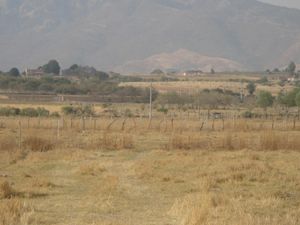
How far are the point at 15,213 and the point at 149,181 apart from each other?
8.20 metres

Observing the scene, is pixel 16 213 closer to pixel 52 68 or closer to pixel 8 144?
pixel 8 144

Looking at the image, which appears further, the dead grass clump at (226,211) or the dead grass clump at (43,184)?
the dead grass clump at (43,184)

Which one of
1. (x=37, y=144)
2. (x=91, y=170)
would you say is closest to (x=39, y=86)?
(x=37, y=144)

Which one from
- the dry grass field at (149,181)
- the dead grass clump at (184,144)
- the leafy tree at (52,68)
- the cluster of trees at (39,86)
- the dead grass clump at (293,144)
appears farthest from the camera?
the leafy tree at (52,68)

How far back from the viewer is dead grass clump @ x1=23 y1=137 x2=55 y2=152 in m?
35.4

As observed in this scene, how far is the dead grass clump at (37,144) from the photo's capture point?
116 ft

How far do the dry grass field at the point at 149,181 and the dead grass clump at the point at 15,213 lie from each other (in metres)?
0.02

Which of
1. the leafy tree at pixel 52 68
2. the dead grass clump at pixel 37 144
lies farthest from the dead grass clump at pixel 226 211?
the leafy tree at pixel 52 68

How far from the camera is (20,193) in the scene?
64.2ft

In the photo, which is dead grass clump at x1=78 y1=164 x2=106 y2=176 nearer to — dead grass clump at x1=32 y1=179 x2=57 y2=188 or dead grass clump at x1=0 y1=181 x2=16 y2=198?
dead grass clump at x1=32 y1=179 x2=57 y2=188

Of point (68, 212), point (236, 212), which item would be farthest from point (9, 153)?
point (236, 212)

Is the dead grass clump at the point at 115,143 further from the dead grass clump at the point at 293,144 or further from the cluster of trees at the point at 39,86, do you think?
the cluster of trees at the point at 39,86

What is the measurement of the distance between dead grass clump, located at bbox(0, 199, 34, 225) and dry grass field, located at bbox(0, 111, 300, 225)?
21mm

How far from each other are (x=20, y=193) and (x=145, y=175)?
5.94 metres
